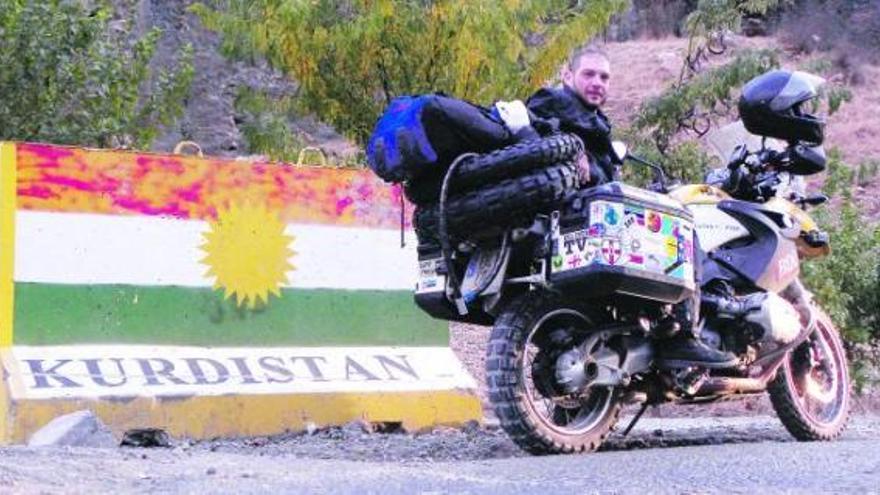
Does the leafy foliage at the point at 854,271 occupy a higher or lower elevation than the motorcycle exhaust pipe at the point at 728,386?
lower

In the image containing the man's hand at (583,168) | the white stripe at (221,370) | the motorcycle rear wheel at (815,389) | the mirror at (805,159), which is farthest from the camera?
the mirror at (805,159)

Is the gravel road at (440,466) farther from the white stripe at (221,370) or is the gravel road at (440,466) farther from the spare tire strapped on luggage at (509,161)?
the spare tire strapped on luggage at (509,161)

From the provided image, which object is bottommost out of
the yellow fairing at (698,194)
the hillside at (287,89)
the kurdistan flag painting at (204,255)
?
the hillside at (287,89)

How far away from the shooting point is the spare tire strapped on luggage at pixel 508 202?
6.93 m

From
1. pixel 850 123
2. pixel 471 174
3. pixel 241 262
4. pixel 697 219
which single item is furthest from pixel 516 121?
pixel 850 123

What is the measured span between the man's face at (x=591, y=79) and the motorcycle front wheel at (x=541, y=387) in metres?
1.15

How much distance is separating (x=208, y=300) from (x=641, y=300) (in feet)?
7.90

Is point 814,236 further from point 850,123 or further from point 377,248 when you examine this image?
point 850,123

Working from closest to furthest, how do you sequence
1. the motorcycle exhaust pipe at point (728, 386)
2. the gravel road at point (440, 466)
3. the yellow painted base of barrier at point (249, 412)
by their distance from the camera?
the gravel road at point (440, 466) → the yellow painted base of barrier at point (249, 412) → the motorcycle exhaust pipe at point (728, 386)

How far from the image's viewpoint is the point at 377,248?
9094 millimetres

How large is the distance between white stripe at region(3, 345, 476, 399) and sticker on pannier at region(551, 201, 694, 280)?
1.97 m

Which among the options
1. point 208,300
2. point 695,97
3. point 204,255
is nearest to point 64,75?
point 204,255

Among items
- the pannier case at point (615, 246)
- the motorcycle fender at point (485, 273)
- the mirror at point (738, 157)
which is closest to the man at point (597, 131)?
the pannier case at point (615, 246)

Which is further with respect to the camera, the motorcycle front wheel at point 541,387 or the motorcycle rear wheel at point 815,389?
the motorcycle rear wheel at point 815,389
